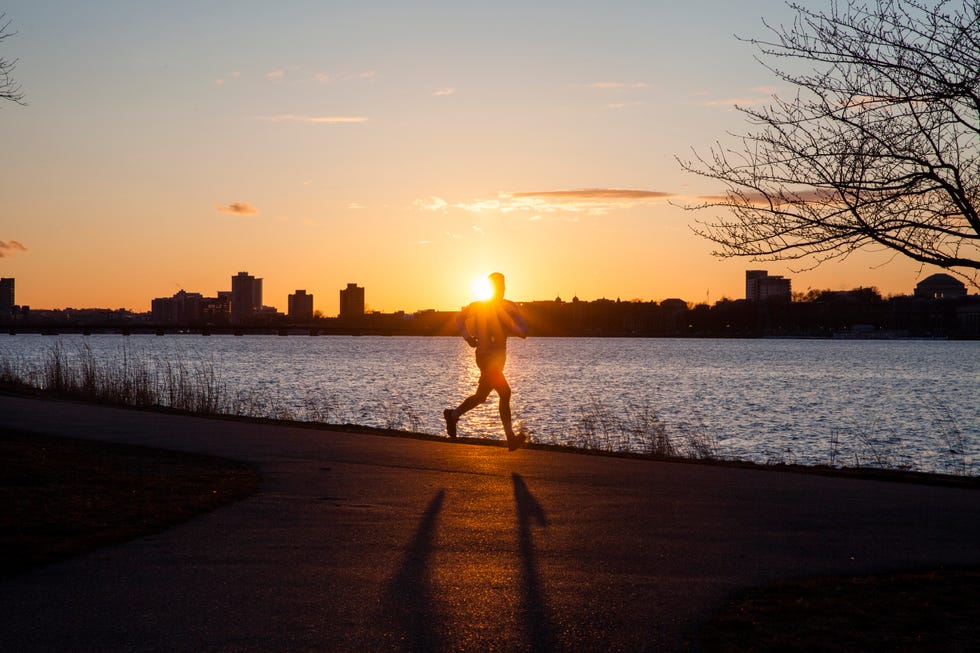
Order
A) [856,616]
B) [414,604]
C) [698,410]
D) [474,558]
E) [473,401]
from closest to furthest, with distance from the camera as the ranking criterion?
1. [856,616]
2. [414,604]
3. [474,558]
4. [473,401]
5. [698,410]

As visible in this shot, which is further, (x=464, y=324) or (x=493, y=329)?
(x=464, y=324)

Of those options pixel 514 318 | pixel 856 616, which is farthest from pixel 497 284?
pixel 856 616

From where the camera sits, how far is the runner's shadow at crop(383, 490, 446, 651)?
5176 millimetres

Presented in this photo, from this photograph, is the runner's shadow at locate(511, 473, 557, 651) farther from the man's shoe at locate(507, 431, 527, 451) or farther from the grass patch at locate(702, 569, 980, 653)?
the man's shoe at locate(507, 431, 527, 451)

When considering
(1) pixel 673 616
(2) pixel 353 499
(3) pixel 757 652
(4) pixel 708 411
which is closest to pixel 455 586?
(1) pixel 673 616

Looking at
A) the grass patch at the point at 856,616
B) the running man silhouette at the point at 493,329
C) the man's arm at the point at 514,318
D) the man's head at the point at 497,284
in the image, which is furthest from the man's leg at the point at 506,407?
the grass patch at the point at 856,616

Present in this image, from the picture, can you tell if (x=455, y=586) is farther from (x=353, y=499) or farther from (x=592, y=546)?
(x=353, y=499)

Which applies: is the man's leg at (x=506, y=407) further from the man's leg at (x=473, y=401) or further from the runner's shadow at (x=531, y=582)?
the runner's shadow at (x=531, y=582)

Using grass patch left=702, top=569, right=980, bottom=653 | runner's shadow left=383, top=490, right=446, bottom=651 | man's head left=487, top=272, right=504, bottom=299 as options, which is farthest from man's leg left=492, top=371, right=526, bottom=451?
grass patch left=702, top=569, right=980, bottom=653

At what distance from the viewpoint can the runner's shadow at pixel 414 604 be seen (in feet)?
17.0

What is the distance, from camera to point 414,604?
580 cm

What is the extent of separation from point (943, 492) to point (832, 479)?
1281mm

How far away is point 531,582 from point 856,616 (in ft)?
6.40

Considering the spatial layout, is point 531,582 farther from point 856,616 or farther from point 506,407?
point 506,407
